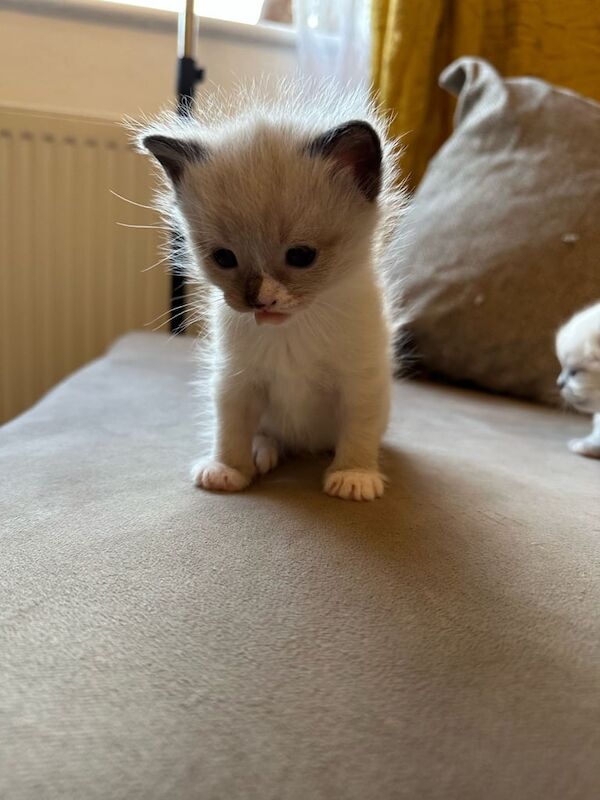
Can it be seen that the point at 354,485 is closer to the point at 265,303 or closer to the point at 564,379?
the point at 265,303

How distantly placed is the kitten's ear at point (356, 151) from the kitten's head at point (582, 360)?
1.67ft

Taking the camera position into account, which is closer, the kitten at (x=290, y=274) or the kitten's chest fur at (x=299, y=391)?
the kitten at (x=290, y=274)

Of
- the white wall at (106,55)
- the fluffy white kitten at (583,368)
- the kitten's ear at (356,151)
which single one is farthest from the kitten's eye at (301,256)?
the white wall at (106,55)

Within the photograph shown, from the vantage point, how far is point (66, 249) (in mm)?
1995

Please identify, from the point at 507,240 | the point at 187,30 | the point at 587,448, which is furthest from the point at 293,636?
the point at 187,30

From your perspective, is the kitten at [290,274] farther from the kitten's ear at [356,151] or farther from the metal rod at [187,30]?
the metal rod at [187,30]

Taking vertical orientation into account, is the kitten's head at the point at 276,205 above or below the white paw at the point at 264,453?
above

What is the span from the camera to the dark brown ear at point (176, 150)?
0.88 meters

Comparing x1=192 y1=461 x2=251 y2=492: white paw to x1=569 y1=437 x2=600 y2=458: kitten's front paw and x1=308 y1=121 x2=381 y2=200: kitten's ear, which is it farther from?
x1=569 y1=437 x2=600 y2=458: kitten's front paw

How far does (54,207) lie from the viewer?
1.95 m

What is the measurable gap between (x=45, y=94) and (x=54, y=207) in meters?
0.30

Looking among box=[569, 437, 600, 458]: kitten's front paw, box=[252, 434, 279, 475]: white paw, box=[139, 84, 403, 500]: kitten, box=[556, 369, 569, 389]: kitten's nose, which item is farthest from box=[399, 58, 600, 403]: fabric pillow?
box=[252, 434, 279, 475]: white paw

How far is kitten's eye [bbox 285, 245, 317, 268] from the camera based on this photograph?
0.81 m

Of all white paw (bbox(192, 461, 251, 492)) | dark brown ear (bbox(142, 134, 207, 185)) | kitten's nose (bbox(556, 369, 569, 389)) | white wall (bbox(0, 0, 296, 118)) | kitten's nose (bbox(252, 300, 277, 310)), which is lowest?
white paw (bbox(192, 461, 251, 492))
